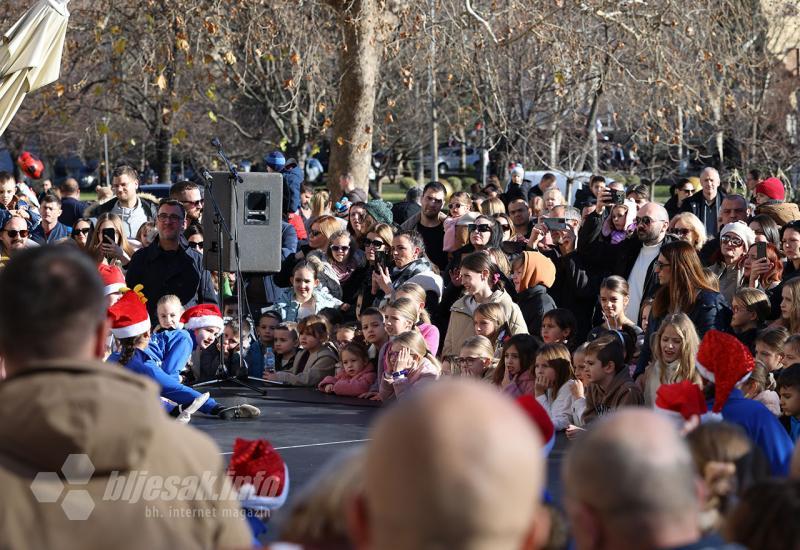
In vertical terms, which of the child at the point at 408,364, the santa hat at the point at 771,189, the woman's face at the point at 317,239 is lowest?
the child at the point at 408,364

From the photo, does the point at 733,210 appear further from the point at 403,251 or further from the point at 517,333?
the point at 403,251

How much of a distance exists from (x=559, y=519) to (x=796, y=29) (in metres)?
22.3

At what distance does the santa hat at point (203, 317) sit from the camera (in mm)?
9320

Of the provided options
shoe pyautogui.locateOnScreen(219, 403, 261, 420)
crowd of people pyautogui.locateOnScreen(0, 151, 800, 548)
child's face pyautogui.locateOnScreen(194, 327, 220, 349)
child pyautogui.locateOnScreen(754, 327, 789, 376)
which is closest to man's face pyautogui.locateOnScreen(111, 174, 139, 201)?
crowd of people pyautogui.locateOnScreen(0, 151, 800, 548)

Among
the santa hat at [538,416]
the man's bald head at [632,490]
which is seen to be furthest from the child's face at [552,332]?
the man's bald head at [632,490]

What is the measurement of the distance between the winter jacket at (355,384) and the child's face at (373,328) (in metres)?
0.26

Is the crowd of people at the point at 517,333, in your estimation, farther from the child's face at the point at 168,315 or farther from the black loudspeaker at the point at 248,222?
the black loudspeaker at the point at 248,222

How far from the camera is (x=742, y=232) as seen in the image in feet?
30.0

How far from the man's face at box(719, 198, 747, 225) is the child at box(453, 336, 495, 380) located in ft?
7.92

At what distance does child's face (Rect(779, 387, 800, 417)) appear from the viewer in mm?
6062

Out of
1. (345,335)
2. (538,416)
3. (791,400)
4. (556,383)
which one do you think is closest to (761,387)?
(791,400)

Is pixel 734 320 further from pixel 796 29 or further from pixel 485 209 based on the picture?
pixel 796 29

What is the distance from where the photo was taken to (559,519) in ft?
10.7

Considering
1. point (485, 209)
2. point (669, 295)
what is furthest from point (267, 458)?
point (485, 209)
